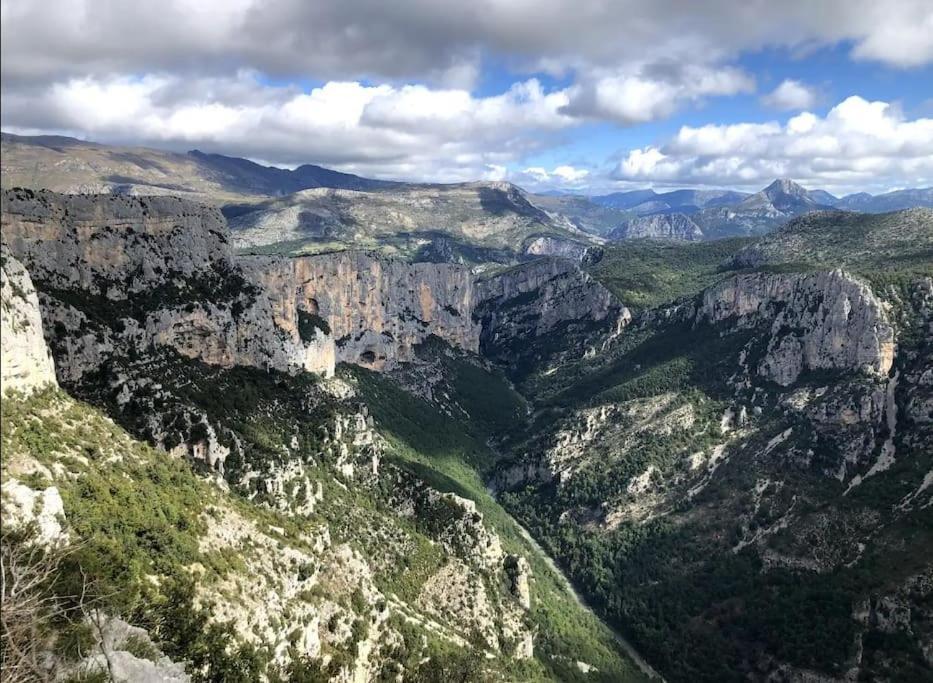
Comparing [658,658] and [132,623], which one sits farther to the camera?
[658,658]

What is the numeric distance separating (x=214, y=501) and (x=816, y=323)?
132868mm

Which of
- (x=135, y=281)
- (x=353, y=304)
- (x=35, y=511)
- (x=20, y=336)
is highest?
(x=20, y=336)

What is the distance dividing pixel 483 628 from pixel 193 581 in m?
45.5

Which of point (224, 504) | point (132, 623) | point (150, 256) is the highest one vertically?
point (150, 256)

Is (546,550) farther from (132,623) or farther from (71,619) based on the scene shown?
(71,619)

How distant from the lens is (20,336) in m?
49.7

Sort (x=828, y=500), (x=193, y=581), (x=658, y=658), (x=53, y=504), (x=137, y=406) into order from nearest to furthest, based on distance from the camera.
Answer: (x=53, y=504), (x=193, y=581), (x=137, y=406), (x=658, y=658), (x=828, y=500)

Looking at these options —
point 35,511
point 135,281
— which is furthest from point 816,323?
point 35,511

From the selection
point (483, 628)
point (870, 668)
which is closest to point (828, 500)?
point (870, 668)

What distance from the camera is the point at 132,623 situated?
3722cm

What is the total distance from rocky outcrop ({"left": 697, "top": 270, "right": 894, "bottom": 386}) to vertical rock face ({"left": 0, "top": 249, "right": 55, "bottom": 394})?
13895cm

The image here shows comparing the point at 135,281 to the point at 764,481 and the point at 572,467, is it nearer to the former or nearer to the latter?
the point at 572,467

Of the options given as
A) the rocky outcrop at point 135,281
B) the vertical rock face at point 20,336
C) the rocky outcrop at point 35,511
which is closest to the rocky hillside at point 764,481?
the rocky outcrop at point 135,281

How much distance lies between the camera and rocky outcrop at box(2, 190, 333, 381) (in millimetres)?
73875
